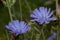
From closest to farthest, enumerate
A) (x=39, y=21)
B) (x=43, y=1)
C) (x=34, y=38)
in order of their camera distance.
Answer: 1. (x=39, y=21)
2. (x=34, y=38)
3. (x=43, y=1)

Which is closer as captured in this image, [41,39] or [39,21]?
[39,21]

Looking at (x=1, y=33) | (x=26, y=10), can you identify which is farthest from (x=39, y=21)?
(x=26, y=10)

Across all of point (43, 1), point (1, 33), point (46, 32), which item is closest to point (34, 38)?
point (46, 32)

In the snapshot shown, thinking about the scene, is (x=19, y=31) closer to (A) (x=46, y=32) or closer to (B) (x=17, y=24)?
(B) (x=17, y=24)

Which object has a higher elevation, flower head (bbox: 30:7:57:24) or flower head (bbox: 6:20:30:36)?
flower head (bbox: 30:7:57:24)

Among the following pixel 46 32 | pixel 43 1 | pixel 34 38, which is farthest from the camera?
pixel 43 1

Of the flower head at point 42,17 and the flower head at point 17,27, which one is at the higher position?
the flower head at point 42,17

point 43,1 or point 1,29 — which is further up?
point 43,1
